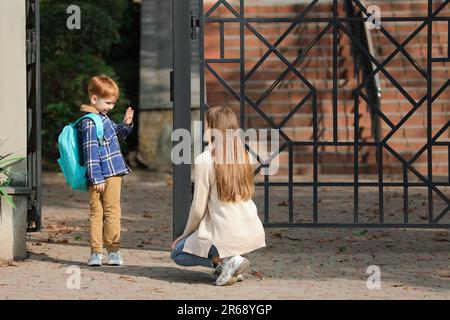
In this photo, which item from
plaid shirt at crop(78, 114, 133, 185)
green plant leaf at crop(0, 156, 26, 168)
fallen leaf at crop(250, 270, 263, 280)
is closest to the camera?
fallen leaf at crop(250, 270, 263, 280)

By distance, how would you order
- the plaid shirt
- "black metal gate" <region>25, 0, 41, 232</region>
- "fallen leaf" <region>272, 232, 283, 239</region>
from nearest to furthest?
1. the plaid shirt
2. "black metal gate" <region>25, 0, 41, 232</region>
3. "fallen leaf" <region>272, 232, 283, 239</region>

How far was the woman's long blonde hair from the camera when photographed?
298 inches

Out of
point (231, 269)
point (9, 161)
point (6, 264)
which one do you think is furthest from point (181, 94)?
point (231, 269)

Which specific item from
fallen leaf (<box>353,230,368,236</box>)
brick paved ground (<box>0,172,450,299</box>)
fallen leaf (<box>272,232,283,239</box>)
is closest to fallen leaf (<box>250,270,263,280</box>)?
brick paved ground (<box>0,172,450,299</box>)

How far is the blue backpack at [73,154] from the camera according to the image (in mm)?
8414

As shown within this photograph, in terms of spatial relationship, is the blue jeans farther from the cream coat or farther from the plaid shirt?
the plaid shirt

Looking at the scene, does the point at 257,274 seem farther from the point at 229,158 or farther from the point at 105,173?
the point at 105,173

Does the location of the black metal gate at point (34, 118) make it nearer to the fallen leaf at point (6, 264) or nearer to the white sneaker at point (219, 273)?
the fallen leaf at point (6, 264)

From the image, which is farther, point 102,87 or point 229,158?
point 102,87

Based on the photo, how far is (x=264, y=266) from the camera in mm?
8594

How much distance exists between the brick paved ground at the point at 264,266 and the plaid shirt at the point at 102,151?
69 cm

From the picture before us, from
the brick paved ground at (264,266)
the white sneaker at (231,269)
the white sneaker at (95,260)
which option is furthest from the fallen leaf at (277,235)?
the white sneaker at (231,269)

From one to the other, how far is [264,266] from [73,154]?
1630 mm

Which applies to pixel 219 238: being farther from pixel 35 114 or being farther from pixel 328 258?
pixel 35 114
